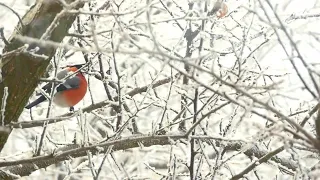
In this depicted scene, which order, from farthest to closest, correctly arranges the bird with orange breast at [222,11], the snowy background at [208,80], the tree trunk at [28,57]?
1. the bird with orange breast at [222,11]
2. the tree trunk at [28,57]
3. the snowy background at [208,80]

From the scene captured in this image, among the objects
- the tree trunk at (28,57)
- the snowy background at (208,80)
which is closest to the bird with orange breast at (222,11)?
the snowy background at (208,80)

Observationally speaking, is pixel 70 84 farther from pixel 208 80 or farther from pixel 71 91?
pixel 208 80

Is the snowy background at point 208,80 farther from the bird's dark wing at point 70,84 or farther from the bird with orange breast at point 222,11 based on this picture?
the bird's dark wing at point 70,84

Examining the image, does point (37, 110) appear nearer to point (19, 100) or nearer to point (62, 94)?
point (62, 94)

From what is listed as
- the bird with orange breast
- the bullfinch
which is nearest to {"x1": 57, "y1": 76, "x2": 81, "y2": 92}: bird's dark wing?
the bullfinch

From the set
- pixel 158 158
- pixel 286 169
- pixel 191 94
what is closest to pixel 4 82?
pixel 191 94

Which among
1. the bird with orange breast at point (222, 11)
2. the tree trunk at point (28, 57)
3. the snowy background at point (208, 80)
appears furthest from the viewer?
the bird with orange breast at point (222, 11)

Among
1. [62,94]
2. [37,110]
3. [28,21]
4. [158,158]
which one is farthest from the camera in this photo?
[158,158]

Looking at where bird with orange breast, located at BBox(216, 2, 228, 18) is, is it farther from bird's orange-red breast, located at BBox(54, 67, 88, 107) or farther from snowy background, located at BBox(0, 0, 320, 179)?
bird's orange-red breast, located at BBox(54, 67, 88, 107)

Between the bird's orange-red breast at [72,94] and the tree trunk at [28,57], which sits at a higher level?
the bird's orange-red breast at [72,94]

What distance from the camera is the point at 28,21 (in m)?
2.71

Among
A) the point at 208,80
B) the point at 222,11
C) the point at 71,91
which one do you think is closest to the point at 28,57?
the point at 222,11

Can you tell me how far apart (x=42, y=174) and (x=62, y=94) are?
134 inches

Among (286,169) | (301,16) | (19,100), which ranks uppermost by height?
(301,16)
